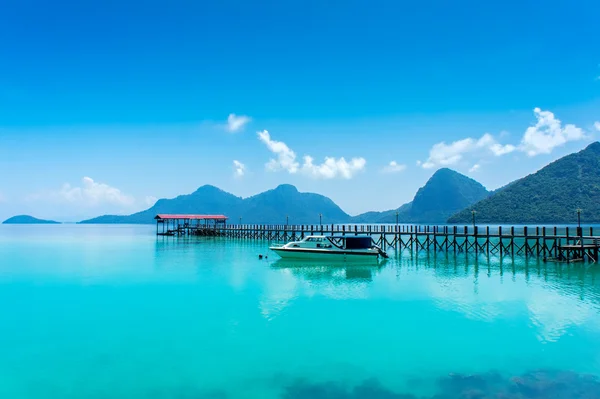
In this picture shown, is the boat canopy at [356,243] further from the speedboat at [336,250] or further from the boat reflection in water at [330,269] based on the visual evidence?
the boat reflection in water at [330,269]

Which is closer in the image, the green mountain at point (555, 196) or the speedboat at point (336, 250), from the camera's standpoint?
the speedboat at point (336, 250)

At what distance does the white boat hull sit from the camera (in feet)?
126

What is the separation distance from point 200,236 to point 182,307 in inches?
2508

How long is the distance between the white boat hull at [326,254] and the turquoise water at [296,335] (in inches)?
321

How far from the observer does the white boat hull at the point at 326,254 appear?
38.4 m

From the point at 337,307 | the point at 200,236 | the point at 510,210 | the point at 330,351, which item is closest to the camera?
the point at 330,351

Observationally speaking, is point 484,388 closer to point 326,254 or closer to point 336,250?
point 336,250

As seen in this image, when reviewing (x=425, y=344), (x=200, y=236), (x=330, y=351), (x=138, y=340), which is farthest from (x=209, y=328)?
(x=200, y=236)

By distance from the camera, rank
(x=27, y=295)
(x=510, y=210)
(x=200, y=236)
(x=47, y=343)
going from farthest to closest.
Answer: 1. (x=510, y=210)
2. (x=200, y=236)
3. (x=27, y=295)
4. (x=47, y=343)

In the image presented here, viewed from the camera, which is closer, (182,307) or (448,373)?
(448,373)

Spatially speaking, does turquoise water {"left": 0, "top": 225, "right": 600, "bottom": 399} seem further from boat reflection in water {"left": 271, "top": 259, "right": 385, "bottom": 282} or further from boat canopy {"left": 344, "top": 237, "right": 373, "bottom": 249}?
boat canopy {"left": 344, "top": 237, "right": 373, "bottom": 249}

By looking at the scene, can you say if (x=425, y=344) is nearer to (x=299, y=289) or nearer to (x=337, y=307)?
(x=337, y=307)

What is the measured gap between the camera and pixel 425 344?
15.0 meters

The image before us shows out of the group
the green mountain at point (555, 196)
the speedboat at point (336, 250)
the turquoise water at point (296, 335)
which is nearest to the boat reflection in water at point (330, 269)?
the speedboat at point (336, 250)
